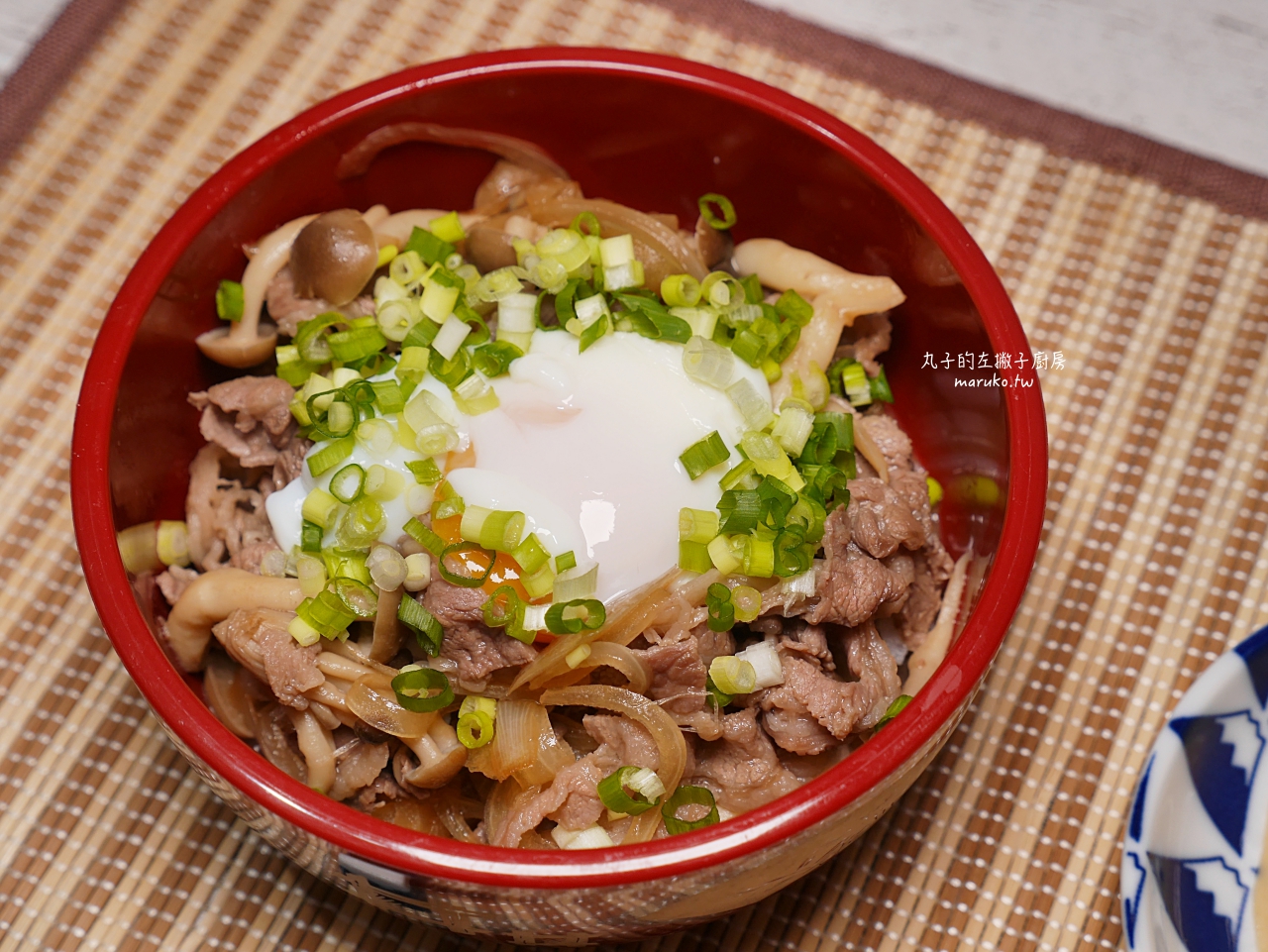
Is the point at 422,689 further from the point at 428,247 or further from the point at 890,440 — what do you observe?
the point at 890,440

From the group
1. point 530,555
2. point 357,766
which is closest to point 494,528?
point 530,555

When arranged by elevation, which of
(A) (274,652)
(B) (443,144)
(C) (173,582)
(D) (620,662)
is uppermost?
(B) (443,144)

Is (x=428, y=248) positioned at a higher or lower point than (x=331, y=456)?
higher

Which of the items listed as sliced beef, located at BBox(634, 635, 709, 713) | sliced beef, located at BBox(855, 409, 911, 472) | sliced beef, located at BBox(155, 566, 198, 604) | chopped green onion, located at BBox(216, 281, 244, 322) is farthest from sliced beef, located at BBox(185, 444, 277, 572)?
sliced beef, located at BBox(855, 409, 911, 472)

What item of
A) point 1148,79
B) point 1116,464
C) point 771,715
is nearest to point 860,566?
point 771,715

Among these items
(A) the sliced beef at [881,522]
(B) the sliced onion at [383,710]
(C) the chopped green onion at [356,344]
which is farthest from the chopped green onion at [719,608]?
(C) the chopped green onion at [356,344]

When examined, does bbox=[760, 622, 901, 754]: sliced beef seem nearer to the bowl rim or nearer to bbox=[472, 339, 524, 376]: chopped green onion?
the bowl rim

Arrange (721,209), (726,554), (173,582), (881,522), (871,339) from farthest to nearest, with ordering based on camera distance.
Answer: (721,209), (871,339), (173,582), (881,522), (726,554)

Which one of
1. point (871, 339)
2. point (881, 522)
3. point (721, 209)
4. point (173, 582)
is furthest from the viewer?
point (721, 209)
